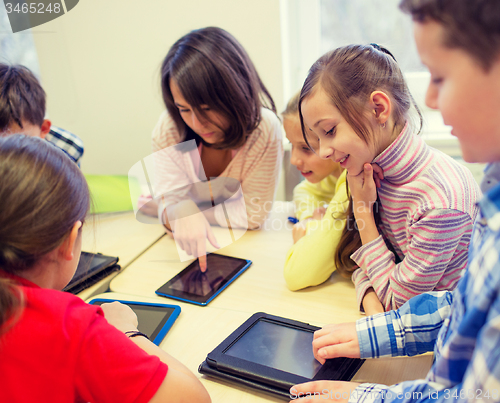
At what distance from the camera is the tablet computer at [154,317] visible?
30.0 inches

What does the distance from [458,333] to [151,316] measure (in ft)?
1.93

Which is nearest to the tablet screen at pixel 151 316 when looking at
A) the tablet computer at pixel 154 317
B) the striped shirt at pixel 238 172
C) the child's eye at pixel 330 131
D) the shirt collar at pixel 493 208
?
the tablet computer at pixel 154 317

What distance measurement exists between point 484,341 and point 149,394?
0.39 meters

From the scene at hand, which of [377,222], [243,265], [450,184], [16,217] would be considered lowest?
[243,265]

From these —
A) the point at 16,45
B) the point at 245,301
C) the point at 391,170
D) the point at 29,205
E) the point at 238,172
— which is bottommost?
the point at 245,301

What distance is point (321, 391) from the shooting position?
575 millimetres

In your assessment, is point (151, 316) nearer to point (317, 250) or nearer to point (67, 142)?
point (317, 250)

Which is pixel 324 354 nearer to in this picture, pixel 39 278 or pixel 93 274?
pixel 39 278

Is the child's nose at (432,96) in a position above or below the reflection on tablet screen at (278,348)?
above

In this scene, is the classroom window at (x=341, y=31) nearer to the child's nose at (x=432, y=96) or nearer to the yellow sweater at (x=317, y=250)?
the yellow sweater at (x=317, y=250)

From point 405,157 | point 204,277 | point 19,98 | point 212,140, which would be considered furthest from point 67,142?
point 405,157

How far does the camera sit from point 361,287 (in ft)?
2.78

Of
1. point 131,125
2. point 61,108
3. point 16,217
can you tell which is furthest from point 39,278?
point 61,108

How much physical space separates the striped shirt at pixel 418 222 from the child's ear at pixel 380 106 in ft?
0.18
